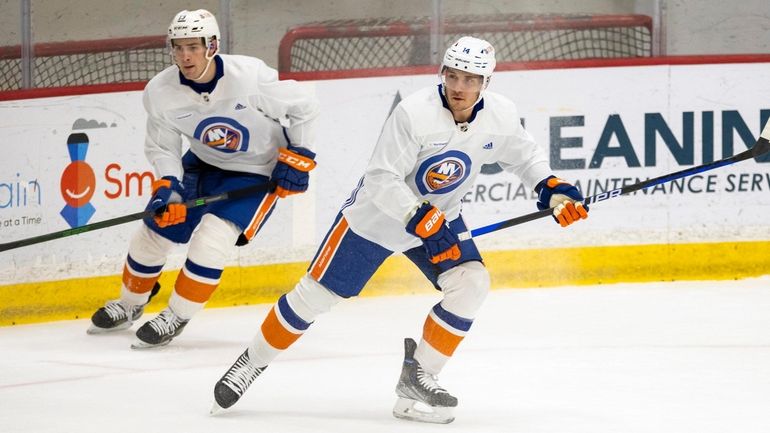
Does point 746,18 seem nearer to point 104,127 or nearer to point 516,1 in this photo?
point 516,1

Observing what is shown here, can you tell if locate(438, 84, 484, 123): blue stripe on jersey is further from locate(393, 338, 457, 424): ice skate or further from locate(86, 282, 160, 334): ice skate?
locate(86, 282, 160, 334): ice skate

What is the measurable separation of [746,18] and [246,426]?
3.61 m

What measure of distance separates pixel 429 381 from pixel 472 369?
0.73m

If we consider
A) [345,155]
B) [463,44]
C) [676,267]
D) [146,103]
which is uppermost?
[463,44]

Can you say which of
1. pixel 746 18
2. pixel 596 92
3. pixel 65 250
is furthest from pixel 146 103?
pixel 746 18

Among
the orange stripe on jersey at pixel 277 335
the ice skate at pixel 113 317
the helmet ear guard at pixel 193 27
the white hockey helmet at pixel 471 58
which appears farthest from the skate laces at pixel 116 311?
the white hockey helmet at pixel 471 58

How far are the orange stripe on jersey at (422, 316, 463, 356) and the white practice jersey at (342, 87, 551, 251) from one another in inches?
9.5

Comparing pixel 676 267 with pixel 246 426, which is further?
pixel 676 267

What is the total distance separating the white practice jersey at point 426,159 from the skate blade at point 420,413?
Result: 0.43 meters

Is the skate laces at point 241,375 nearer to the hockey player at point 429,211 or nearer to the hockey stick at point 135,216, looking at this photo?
the hockey player at point 429,211

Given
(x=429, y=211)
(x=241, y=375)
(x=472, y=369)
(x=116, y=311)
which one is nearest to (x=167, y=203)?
(x=116, y=311)

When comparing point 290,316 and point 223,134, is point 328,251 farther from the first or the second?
point 223,134

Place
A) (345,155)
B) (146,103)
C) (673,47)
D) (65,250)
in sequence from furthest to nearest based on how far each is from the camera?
(673,47)
(345,155)
(65,250)
(146,103)

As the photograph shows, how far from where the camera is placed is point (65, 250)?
18.0 feet
